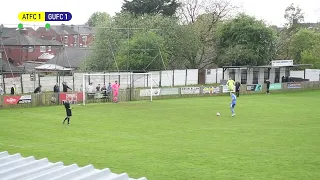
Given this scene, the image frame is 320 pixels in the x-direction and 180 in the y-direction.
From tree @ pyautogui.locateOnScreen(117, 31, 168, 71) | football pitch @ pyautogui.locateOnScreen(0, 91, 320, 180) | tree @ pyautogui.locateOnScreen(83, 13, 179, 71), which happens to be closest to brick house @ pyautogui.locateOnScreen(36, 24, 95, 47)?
tree @ pyautogui.locateOnScreen(83, 13, 179, 71)

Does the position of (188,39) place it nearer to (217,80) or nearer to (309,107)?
(217,80)

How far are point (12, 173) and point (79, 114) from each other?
22.2 meters

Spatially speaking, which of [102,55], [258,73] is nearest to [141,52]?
[102,55]

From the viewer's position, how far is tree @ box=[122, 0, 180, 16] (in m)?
61.1

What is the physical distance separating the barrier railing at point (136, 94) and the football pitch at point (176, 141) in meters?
2.09

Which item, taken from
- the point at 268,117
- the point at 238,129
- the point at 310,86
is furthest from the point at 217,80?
the point at 238,129

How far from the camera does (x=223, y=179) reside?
12.3 m

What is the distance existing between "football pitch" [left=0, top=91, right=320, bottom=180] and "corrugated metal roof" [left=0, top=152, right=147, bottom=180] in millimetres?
5547

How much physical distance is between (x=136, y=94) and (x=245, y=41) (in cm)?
2454

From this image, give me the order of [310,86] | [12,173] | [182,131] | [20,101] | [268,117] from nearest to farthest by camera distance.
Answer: [12,173]
[182,131]
[268,117]
[20,101]
[310,86]

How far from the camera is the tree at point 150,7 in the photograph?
61.1m

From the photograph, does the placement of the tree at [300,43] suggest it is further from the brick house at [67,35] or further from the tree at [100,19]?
the brick house at [67,35]

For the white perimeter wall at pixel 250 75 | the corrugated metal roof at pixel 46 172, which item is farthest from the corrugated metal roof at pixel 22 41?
the corrugated metal roof at pixel 46 172

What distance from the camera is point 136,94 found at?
129 ft
